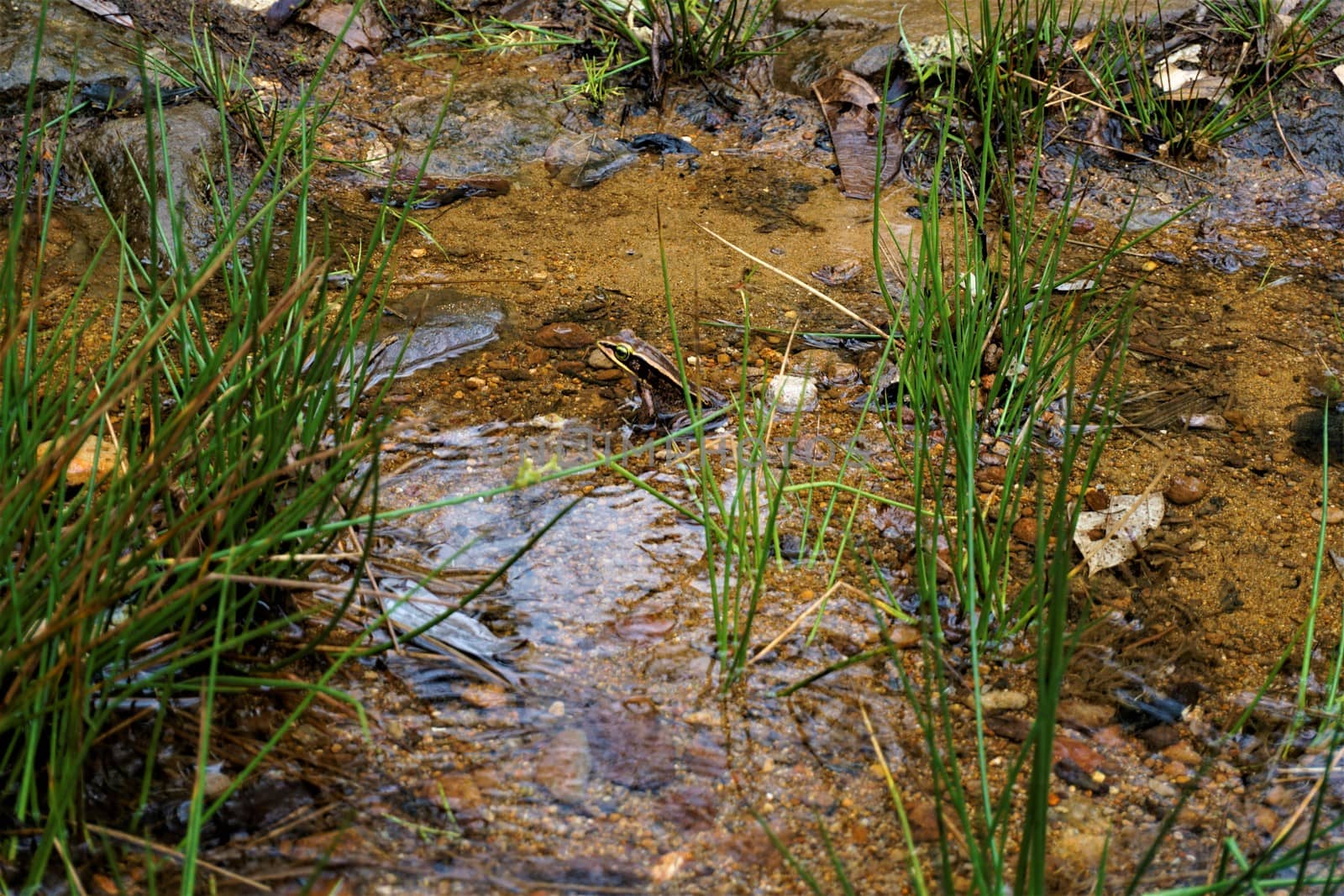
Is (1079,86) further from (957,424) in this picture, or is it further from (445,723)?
(445,723)

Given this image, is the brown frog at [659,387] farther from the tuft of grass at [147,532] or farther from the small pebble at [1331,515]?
the small pebble at [1331,515]

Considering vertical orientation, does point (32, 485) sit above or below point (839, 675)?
above

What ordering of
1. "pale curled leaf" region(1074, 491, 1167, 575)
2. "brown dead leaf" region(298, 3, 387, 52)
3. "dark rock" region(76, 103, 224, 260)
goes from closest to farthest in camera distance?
"pale curled leaf" region(1074, 491, 1167, 575) < "dark rock" region(76, 103, 224, 260) < "brown dead leaf" region(298, 3, 387, 52)

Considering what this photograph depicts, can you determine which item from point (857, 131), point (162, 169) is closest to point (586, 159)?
point (857, 131)

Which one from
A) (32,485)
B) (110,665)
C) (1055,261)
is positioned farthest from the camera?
(1055,261)

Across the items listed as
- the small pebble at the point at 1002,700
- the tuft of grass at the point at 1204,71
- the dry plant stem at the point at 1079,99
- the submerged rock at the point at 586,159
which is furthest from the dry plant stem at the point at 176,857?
the tuft of grass at the point at 1204,71

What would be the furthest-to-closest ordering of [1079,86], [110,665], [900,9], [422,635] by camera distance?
[900,9]
[1079,86]
[422,635]
[110,665]

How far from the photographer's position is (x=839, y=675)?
1.73m

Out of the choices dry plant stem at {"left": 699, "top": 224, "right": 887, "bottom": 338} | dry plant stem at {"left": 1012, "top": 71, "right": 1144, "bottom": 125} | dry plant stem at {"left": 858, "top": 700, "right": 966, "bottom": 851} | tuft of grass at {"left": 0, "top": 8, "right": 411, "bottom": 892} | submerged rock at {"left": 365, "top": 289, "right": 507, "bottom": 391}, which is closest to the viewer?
tuft of grass at {"left": 0, "top": 8, "right": 411, "bottom": 892}

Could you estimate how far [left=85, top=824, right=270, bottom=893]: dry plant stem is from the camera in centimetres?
127

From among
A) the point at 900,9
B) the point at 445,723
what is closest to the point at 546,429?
the point at 445,723

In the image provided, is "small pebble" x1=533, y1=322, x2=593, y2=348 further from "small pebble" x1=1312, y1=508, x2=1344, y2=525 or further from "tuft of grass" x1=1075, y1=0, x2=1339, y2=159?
"tuft of grass" x1=1075, y1=0, x2=1339, y2=159

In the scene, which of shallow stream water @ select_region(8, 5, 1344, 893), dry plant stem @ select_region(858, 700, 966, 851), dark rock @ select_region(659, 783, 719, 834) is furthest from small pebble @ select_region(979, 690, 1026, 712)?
dark rock @ select_region(659, 783, 719, 834)

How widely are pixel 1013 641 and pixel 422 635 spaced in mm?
961
